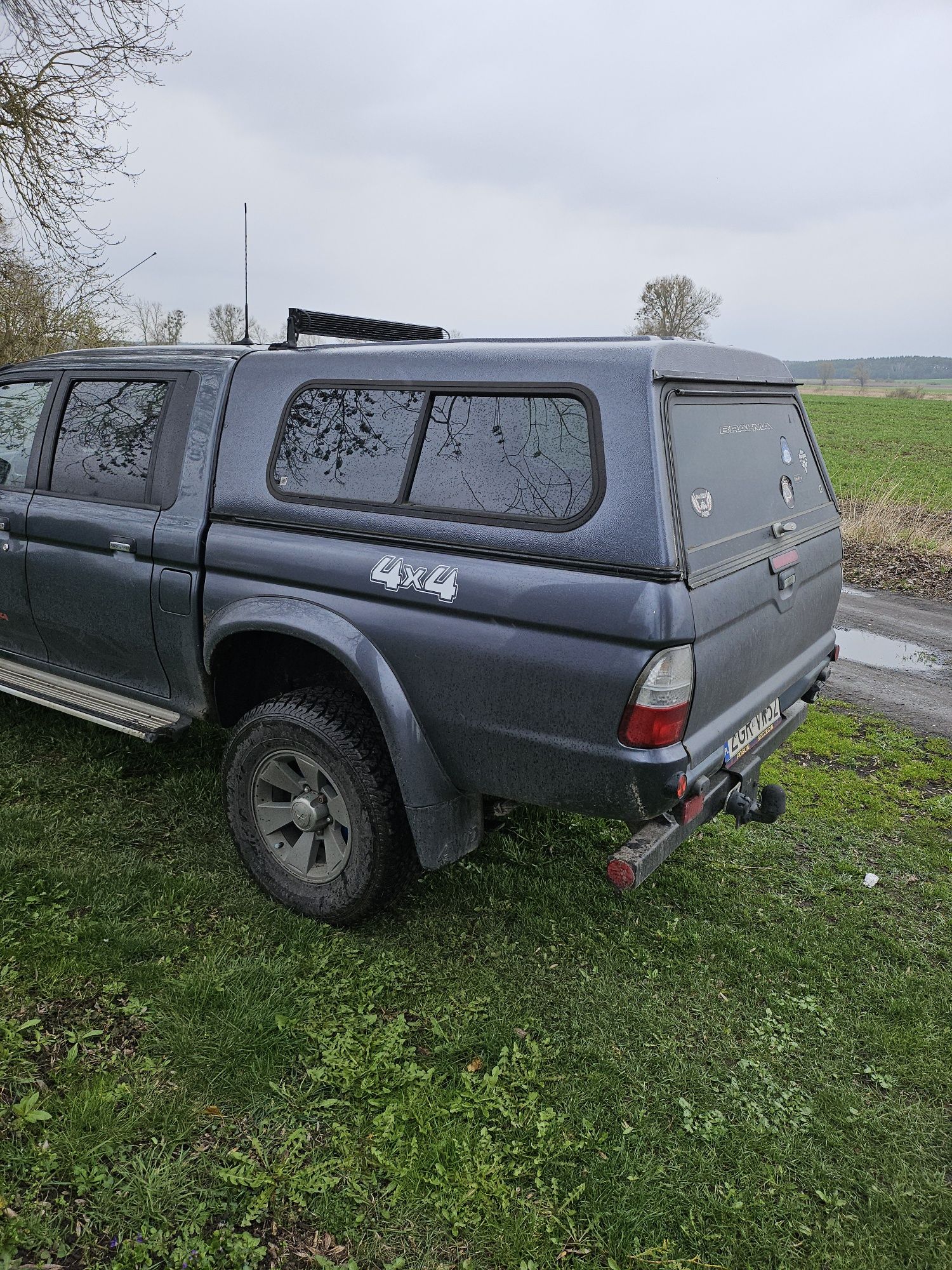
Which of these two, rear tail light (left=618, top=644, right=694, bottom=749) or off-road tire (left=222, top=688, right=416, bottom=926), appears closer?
rear tail light (left=618, top=644, right=694, bottom=749)

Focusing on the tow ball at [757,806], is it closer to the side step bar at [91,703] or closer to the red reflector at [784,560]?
the red reflector at [784,560]

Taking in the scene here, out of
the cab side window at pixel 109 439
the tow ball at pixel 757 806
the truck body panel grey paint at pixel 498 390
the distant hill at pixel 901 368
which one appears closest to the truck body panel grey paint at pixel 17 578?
the cab side window at pixel 109 439

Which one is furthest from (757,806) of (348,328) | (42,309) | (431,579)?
(42,309)

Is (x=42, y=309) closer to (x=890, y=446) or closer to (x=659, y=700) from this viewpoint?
(x=659, y=700)

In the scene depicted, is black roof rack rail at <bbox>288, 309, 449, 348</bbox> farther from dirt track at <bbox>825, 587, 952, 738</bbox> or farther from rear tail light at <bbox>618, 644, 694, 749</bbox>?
dirt track at <bbox>825, 587, 952, 738</bbox>

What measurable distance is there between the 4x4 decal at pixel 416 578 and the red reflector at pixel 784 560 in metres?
1.22

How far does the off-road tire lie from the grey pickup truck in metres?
0.01

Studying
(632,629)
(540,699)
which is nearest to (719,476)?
(632,629)

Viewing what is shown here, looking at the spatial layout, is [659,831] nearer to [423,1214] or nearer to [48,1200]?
[423,1214]

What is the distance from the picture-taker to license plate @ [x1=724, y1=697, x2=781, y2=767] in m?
3.08

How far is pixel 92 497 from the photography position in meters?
4.05

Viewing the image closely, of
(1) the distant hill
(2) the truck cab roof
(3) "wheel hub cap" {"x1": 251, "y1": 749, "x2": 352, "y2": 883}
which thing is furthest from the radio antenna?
(1) the distant hill

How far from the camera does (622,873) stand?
2.72m

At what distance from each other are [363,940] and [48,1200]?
1309 millimetres
